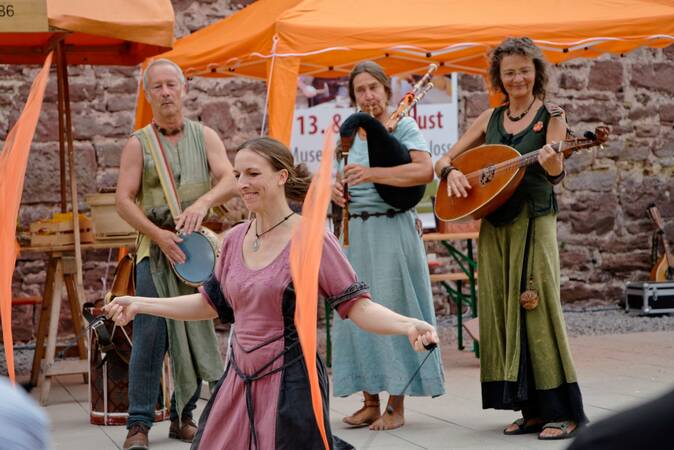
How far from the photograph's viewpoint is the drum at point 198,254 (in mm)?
4934

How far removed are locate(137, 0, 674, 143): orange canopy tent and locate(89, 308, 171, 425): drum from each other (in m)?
1.51

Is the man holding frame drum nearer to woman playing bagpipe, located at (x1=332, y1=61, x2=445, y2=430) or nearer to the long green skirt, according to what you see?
woman playing bagpipe, located at (x1=332, y1=61, x2=445, y2=430)

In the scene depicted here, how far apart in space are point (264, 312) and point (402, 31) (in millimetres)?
3840

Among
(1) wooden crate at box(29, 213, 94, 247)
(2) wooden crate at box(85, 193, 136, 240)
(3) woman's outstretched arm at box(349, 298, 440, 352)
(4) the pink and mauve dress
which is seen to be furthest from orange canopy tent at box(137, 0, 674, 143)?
(3) woman's outstretched arm at box(349, 298, 440, 352)

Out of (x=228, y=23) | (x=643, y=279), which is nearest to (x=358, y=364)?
(x=228, y=23)

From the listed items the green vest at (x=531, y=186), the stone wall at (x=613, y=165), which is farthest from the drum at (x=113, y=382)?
the stone wall at (x=613, y=165)

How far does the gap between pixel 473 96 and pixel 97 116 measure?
3.39 meters

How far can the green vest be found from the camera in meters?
4.85

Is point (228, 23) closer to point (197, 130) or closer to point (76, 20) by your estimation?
point (76, 20)

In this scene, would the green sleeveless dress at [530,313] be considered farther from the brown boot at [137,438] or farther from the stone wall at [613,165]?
the stone wall at [613,165]

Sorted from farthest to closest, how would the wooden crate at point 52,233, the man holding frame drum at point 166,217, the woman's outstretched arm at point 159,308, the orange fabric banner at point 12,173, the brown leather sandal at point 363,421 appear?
the wooden crate at point 52,233 → the brown leather sandal at point 363,421 → the man holding frame drum at point 166,217 → the woman's outstretched arm at point 159,308 → the orange fabric banner at point 12,173

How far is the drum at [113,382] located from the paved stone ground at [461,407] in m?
0.08

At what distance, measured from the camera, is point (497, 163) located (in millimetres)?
4934

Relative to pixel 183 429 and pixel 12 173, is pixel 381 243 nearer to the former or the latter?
pixel 183 429
